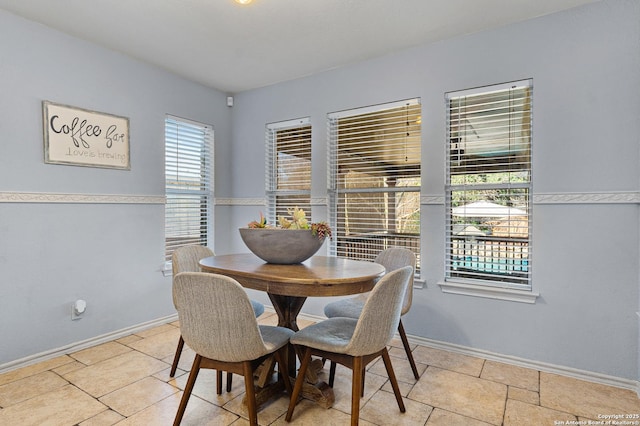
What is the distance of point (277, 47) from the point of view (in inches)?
123

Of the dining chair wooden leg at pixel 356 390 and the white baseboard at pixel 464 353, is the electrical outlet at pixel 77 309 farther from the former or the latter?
the dining chair wooden leg at pixel 356 390

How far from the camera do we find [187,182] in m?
3.93

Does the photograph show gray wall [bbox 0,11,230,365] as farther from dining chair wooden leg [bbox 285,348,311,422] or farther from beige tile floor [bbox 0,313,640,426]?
dining chair wooden leg [bbox 285,348,311,422]

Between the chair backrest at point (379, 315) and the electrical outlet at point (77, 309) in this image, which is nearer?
the chair backrest at point (379, 315)

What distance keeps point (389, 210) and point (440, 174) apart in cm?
59

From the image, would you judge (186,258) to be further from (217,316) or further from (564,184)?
(564,184)

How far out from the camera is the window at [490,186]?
2.75 metres

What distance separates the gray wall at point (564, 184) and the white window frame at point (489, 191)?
68 mm

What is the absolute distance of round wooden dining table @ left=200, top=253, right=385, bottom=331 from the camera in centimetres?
189

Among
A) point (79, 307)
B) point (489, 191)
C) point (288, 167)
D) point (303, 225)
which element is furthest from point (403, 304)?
point (79, 307)

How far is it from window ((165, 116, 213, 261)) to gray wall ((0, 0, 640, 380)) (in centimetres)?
17

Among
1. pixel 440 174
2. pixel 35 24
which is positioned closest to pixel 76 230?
pixel 35 24

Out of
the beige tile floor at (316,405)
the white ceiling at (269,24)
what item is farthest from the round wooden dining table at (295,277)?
the white ceiling at (269,24)

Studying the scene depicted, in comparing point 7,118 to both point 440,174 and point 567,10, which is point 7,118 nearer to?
point 440,174
